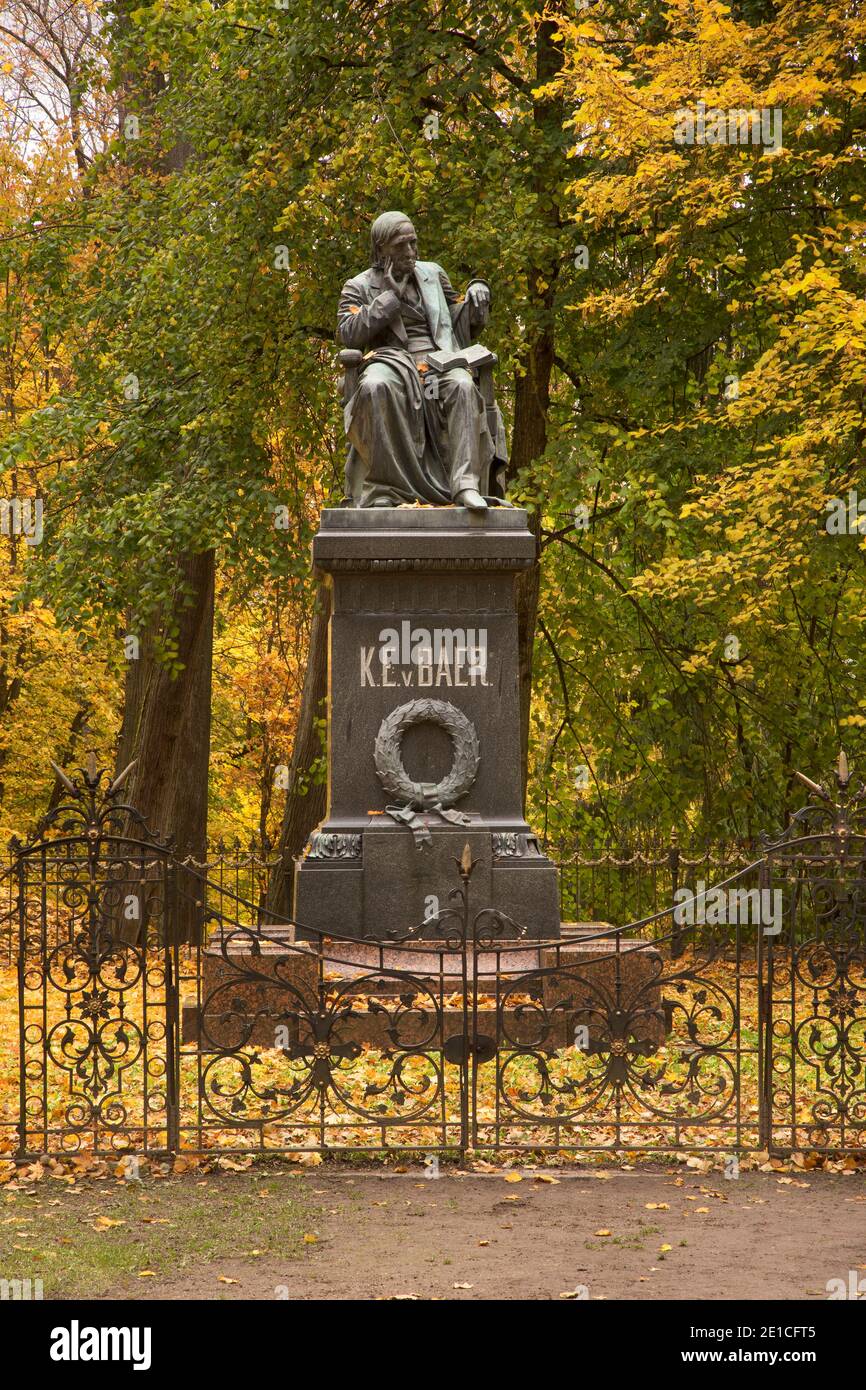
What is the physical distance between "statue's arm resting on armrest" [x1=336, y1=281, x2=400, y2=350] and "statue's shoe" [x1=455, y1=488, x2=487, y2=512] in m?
1.32

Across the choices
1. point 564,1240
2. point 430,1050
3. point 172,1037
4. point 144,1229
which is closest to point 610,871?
point 430,1050

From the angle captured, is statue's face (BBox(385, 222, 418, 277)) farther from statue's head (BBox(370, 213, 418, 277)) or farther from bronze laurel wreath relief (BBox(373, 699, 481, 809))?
bronze laurel wreath relief (BBox(373, 699, 481, 809))

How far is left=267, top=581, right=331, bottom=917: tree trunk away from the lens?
17359 mm

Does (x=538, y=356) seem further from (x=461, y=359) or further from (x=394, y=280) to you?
(x=461, y=359)

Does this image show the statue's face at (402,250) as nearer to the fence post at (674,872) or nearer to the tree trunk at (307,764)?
the fence post at (674,872)

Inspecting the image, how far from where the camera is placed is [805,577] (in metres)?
14.8

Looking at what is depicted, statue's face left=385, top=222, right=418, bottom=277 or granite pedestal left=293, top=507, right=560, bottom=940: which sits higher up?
statue's face left=385, top=222, right=418, bottom=277

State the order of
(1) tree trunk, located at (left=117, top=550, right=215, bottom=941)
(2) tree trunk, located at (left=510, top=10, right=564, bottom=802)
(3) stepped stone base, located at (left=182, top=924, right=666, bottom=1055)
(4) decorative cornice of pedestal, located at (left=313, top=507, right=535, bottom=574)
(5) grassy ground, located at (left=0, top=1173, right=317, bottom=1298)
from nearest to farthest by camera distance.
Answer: (5) grassy ground, located at (left=0, top=1173, right=317, bottom=1298), (3) stepped stone base, located at (left=182, top=924, right=666, bottom=1055), (4) decorative cornice of pedestal, located at (left=313, top=507, right=535, bottom=574), (2) tree trunk, located at (left=510, top=10, right=564, bottom=802), (1) tree trunk, located at (left=117, top=550, right=215, bottom=941)

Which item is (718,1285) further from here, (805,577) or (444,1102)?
(805,577)

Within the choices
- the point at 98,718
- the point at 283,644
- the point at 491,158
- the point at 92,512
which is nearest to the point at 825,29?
the point at 491,158

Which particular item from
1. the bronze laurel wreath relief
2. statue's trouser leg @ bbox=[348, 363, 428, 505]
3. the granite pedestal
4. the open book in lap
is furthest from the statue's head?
the bronze laurel wreath relief

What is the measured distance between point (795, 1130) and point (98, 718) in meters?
19.4

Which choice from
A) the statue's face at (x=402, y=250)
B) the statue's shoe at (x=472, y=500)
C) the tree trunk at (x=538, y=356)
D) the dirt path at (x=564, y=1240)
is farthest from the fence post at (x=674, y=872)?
the dirt path at (x=564, y=1240)

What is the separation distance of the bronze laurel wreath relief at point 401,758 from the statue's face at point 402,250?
9.74 feet
